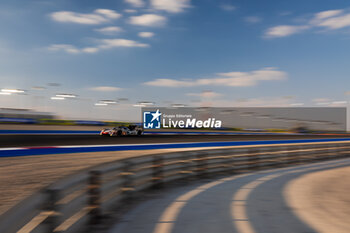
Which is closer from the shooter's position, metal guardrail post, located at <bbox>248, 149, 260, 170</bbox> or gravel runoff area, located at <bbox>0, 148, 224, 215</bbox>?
gravel runoff area, located at <bbox>0, 148, 224, 215</bbox>

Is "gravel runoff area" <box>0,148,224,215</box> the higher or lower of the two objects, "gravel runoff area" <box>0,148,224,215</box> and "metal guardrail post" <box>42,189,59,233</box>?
the lower

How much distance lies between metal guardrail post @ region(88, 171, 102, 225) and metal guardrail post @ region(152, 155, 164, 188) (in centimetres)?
273

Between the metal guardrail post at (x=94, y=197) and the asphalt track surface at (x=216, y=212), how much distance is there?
39cm

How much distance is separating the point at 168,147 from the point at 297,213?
10755 millimetres

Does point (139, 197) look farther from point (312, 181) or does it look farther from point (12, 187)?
point (312, 181)

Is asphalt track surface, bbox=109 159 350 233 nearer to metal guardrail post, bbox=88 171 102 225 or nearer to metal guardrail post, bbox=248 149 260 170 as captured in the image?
metal guardrail post, bbox=88 171 102 225

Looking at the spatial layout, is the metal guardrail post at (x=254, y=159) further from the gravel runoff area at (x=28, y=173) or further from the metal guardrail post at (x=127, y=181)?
the metal guardrail post at (x=127, y=181)

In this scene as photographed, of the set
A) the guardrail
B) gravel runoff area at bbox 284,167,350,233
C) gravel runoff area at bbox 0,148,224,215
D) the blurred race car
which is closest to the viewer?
the guardrail

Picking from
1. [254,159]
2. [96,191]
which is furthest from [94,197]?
[254,159]

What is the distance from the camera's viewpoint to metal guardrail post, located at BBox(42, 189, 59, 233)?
317 centimetres

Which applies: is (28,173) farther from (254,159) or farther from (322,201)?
(254,159)

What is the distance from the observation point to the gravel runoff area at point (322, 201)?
457 centimetres

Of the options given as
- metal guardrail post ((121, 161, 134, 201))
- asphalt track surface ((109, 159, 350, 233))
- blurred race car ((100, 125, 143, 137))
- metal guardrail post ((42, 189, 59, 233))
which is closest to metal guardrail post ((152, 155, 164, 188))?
asphalt track surface ((109, 159, 350, 233))

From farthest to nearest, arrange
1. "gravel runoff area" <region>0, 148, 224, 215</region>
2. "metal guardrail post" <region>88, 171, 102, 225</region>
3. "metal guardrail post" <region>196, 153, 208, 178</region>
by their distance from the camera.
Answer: "metal guardrail post" <region>196, 153, 208, 178</region>, "gravel runoff area" <region>0, 148, 224, 215</region>, "metal guardrail post" <region>88, 171, 102, 225</region>
